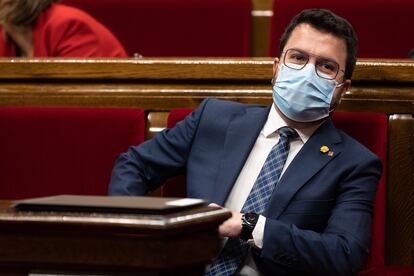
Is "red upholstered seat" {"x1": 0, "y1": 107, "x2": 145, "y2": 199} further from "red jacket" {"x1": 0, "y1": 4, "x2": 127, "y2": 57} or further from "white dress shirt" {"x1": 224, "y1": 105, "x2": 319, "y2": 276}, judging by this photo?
"red jacket" {"x1": 0, "y1": 4, "x2": 127, "y2": 57}

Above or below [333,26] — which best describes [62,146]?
below

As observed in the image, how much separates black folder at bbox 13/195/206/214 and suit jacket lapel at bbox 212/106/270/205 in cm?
22

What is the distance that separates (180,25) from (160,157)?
1.19 ft

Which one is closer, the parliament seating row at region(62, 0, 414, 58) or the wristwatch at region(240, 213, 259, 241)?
the wristwatch at region(240, 213, 259, 241)

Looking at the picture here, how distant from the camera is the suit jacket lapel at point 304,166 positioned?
51cm

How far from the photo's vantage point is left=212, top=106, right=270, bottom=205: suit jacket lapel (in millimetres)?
532

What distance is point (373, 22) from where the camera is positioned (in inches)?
33.1

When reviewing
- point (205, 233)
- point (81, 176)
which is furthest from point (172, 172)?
point (205, 233)

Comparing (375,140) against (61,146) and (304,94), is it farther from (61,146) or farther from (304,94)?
(61,146)

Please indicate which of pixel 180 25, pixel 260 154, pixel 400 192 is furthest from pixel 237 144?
pixel 180 25

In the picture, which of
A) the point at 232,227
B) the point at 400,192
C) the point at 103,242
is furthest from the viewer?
the point at 400,192

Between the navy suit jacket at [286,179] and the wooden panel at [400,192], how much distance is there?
65 mm

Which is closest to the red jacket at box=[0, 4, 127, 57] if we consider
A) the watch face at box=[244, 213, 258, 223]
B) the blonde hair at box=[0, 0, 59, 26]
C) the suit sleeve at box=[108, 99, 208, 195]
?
the blonde hair at box=[0, 0, 59, 26]

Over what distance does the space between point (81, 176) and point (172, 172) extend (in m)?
0.09
